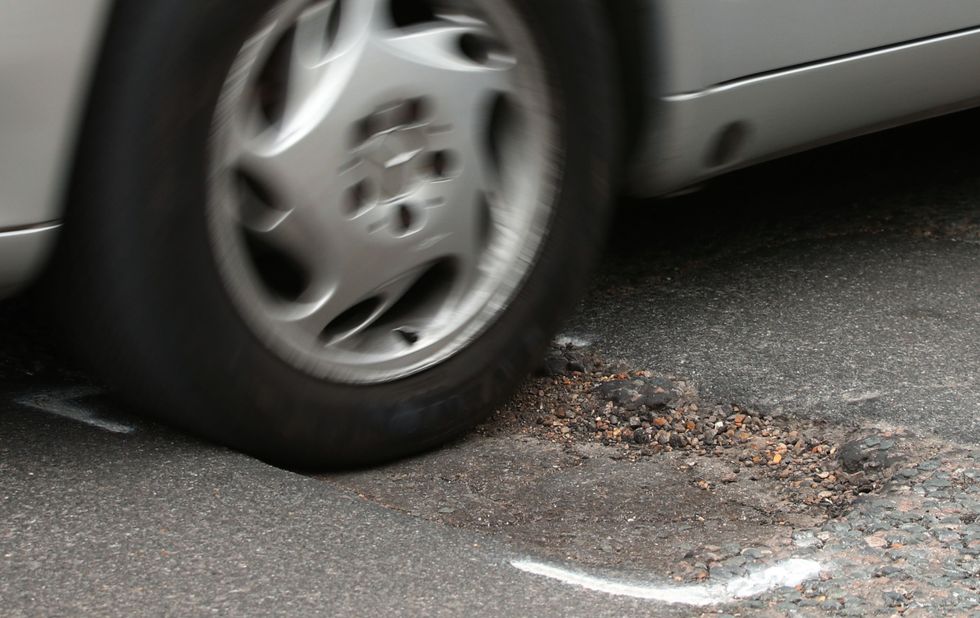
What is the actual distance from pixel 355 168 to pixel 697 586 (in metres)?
0.79

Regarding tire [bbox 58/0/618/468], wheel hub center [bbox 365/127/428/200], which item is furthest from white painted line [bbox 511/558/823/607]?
wheel hub center [bbox 365/127/428/200]

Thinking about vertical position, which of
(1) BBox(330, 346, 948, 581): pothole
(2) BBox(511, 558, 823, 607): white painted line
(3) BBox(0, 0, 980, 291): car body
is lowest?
(1) BBox(330, 346, 948, 581): pothole

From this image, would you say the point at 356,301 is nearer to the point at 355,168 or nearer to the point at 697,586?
the point at 355,168

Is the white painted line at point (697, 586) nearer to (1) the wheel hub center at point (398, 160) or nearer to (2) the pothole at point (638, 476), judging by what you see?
(2) the pothole at point (638, 476)

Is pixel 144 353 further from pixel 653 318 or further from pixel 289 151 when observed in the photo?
pixel 653 318

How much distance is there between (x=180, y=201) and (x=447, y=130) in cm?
Answer: 45

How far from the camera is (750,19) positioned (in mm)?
2357

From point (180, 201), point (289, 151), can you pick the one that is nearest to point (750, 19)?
point (289, 151)

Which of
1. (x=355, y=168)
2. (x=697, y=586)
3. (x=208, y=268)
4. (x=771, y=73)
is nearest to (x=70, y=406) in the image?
(x=208, y=268)

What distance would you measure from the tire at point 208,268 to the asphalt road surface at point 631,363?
0.31 ft

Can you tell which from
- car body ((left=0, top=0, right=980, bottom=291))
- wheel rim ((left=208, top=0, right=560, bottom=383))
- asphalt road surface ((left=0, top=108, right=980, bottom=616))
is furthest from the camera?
car body ((left=0, top=0, right=980, bottom=291))

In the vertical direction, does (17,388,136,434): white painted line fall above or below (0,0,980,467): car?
below

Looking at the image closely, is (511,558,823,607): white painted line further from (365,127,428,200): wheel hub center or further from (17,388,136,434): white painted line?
(17,388,136,434): white painted line

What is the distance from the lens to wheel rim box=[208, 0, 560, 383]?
1.96m
